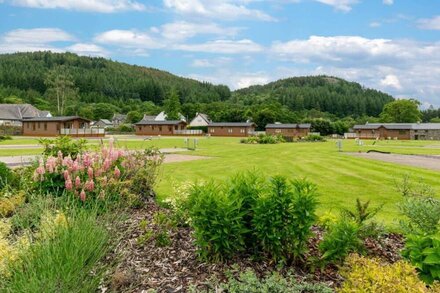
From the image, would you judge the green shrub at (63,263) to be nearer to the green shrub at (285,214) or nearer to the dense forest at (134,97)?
the green shrub at (285,214)

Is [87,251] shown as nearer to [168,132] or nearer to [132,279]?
[132,279]

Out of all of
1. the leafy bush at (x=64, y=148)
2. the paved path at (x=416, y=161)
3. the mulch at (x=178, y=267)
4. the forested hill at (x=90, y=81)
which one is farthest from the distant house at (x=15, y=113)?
the mulch at (x=178, y=267)

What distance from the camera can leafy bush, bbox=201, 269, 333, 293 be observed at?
416 cm

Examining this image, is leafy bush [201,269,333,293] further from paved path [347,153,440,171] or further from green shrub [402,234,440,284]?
paved path [347,153,440,171]

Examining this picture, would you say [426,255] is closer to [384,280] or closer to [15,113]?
[384,280]

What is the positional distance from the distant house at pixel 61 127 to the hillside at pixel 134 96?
1367 inches

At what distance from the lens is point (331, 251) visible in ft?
15.6

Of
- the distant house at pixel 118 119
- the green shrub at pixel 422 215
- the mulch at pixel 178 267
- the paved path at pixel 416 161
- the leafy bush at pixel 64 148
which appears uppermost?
the distant house at pixel 118 119

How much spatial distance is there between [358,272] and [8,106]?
93.6 metres

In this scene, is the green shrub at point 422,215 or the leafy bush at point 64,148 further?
the leafy bush at point 64,148

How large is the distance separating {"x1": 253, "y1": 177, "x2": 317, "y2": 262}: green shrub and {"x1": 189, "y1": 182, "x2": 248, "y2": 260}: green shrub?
0.25 meters

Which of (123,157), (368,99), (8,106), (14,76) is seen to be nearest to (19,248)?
(123,157)

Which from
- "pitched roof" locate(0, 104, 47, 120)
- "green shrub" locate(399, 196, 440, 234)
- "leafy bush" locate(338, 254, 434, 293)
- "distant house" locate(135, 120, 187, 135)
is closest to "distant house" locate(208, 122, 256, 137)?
"distant house" locate(135, 120, 187, 135)

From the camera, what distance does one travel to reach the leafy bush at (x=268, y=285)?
4.16 metres
